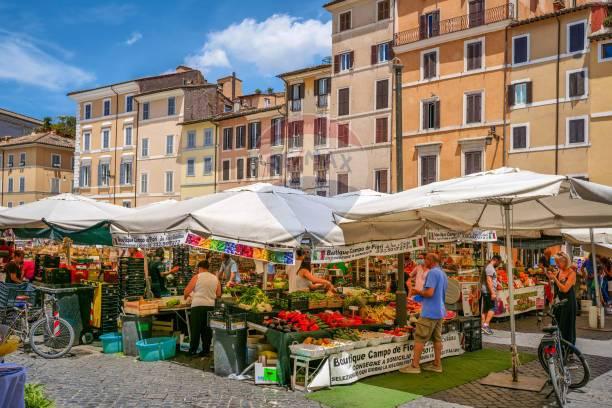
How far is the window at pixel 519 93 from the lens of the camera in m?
30.3

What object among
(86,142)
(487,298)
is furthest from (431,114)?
(86,142)

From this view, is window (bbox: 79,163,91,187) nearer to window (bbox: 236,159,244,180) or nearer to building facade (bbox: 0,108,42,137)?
building facade (bbox: 0,108,42,137)

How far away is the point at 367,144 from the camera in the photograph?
3712 centimetres

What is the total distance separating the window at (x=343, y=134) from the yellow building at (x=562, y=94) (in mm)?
10792

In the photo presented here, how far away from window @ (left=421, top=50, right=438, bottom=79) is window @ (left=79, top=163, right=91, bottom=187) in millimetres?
33032

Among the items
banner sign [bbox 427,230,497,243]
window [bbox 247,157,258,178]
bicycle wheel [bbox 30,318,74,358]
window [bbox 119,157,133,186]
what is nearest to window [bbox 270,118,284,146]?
window [bbox 247,157,258,178]

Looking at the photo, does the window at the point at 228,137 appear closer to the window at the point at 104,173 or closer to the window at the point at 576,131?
the window at the point at 104,173

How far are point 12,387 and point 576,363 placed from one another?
6.80 m

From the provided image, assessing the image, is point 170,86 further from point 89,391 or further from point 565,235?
point 89,391

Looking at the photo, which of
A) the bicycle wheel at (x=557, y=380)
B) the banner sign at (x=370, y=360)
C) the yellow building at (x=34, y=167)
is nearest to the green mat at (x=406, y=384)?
the banner sign at (x=370, y=360)

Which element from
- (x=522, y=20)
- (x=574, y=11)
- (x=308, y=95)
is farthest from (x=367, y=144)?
(x=574, y=11)

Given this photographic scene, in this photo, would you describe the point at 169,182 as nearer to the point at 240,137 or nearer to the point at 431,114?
the point at 240,137

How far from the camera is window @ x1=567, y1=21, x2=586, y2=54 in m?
28.8

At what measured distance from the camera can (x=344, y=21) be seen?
39.3 metres
